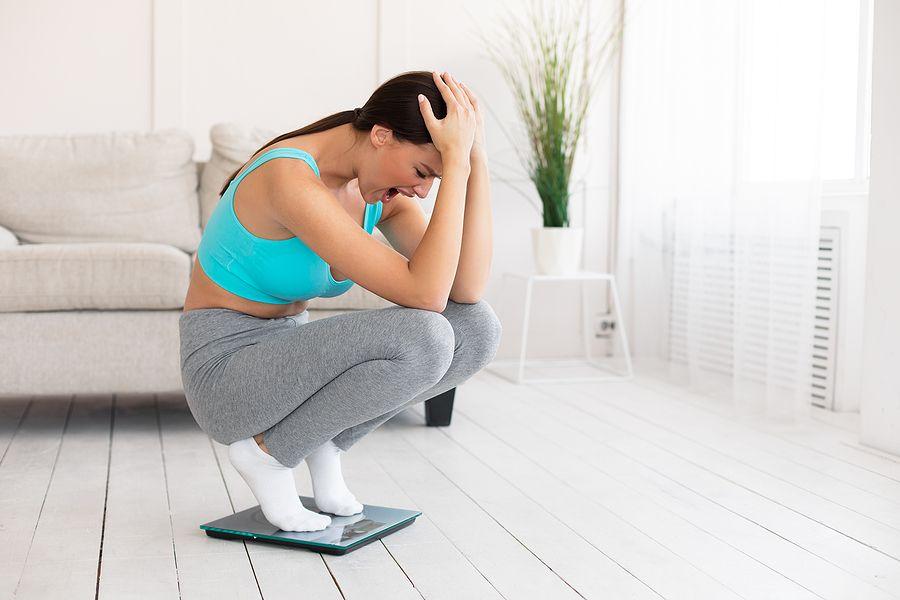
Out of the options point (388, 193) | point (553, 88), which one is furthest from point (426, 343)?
point (553, 88)

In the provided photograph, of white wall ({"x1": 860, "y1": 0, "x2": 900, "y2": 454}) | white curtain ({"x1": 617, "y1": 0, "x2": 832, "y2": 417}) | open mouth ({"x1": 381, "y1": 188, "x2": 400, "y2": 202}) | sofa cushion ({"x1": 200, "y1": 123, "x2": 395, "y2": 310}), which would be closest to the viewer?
open mouth ({"x1": 381, "y1": 188, "x2": 400, "y2": 202})

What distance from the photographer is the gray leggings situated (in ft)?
5.27

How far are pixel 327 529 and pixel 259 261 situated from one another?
514mm

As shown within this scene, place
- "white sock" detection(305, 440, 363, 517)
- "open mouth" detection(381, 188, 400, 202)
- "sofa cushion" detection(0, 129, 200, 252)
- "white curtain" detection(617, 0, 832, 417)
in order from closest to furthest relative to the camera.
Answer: "open mouth" detection(381, 188, 400, 202), "white sock" detection(305, 440, 363, 517), "white curtain" detection(617, 0, 832, 417), "sofa cushion" detection(0, 129, 200, 252)

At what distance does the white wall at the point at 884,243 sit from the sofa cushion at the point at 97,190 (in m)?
2.13

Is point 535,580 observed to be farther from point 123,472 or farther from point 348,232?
point 123,472

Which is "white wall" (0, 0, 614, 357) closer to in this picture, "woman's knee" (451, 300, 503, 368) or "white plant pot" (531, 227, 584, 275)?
"white plant pot" (531, 227, 584, 275)

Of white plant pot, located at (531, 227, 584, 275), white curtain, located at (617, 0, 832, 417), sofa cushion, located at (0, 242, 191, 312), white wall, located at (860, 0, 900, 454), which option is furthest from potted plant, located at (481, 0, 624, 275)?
sofa cushion, located at (0, 242, 191, 312)

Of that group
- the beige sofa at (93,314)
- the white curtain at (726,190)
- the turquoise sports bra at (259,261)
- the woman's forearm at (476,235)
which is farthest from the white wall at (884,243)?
the turquoise sports bra at (259,261)

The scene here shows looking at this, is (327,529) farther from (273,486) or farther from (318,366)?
(318,366)

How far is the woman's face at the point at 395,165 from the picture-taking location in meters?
1.65

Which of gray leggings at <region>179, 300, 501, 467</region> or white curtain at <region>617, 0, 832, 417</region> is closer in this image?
gray leggings at <region>179, 300, 501, 467</region>

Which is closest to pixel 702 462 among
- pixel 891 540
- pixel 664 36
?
pixel 891 540

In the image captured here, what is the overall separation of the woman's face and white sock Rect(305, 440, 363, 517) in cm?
51
